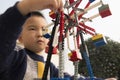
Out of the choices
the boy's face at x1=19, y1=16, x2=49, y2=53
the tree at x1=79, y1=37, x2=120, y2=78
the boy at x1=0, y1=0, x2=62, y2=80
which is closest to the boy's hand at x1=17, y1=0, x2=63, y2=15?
the boy at x1=0, y1=0, x2=62, y2=80

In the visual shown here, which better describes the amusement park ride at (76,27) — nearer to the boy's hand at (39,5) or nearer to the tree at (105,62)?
the boy's hand at (39,5)

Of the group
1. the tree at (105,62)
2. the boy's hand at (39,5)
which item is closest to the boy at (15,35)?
the boy's hand at (39,5)

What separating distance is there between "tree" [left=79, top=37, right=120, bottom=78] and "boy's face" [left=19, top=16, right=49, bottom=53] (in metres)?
12.0

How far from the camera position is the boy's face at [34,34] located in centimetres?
183

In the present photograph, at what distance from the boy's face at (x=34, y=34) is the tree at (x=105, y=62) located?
1198 centimetres

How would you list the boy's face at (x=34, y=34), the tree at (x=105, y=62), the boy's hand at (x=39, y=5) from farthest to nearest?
the tree at (x=105, y=62)
the boy's face at (x=34, y=34)
the boy's hand at (x=39, y=5)

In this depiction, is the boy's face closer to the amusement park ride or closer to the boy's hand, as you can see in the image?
the amusement park ride

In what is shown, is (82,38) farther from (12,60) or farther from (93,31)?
(12,60)

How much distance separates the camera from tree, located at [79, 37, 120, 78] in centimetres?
1441

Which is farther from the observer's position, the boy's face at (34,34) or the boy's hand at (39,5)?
the boy's face at (34,34)

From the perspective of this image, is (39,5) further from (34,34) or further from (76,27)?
(34,34)

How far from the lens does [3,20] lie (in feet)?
4.16

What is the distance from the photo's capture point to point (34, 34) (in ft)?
6.02

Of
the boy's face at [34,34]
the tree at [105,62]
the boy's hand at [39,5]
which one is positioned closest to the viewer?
the boy's hand at [39,5]
